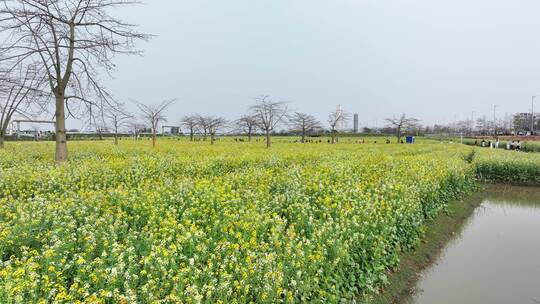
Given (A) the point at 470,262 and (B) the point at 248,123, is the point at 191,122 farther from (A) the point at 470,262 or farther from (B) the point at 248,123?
(A) the point at 470,262

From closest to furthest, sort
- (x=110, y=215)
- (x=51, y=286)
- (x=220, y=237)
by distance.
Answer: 1. (x=51, y=286)
2. (x=220, y=237)
3. (x=110, y=215)

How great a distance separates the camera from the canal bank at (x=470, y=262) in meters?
7.21

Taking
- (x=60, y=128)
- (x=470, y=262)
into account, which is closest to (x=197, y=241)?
(x=470, y=262)

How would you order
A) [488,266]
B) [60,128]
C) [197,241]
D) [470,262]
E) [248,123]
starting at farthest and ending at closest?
[248,123] < [60,128] < [470,262] < [488,266] < [197,241]

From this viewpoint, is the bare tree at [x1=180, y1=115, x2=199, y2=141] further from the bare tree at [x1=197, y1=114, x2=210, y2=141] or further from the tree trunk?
the tree trunk

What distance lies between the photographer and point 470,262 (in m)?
9.08

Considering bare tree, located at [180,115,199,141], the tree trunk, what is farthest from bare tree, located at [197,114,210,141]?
the tree trunk

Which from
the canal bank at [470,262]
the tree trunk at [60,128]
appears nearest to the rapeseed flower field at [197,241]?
the canal bank at [470,262]

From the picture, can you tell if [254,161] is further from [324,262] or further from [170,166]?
[324,262]

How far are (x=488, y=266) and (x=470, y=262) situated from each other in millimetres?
422

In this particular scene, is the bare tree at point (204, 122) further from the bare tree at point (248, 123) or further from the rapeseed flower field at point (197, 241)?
the rapeseed flower field at point (197, 241)

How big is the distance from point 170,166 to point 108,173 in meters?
2.94

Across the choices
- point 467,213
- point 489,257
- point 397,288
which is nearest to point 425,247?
point 489,257

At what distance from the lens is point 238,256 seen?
14.5 feet
